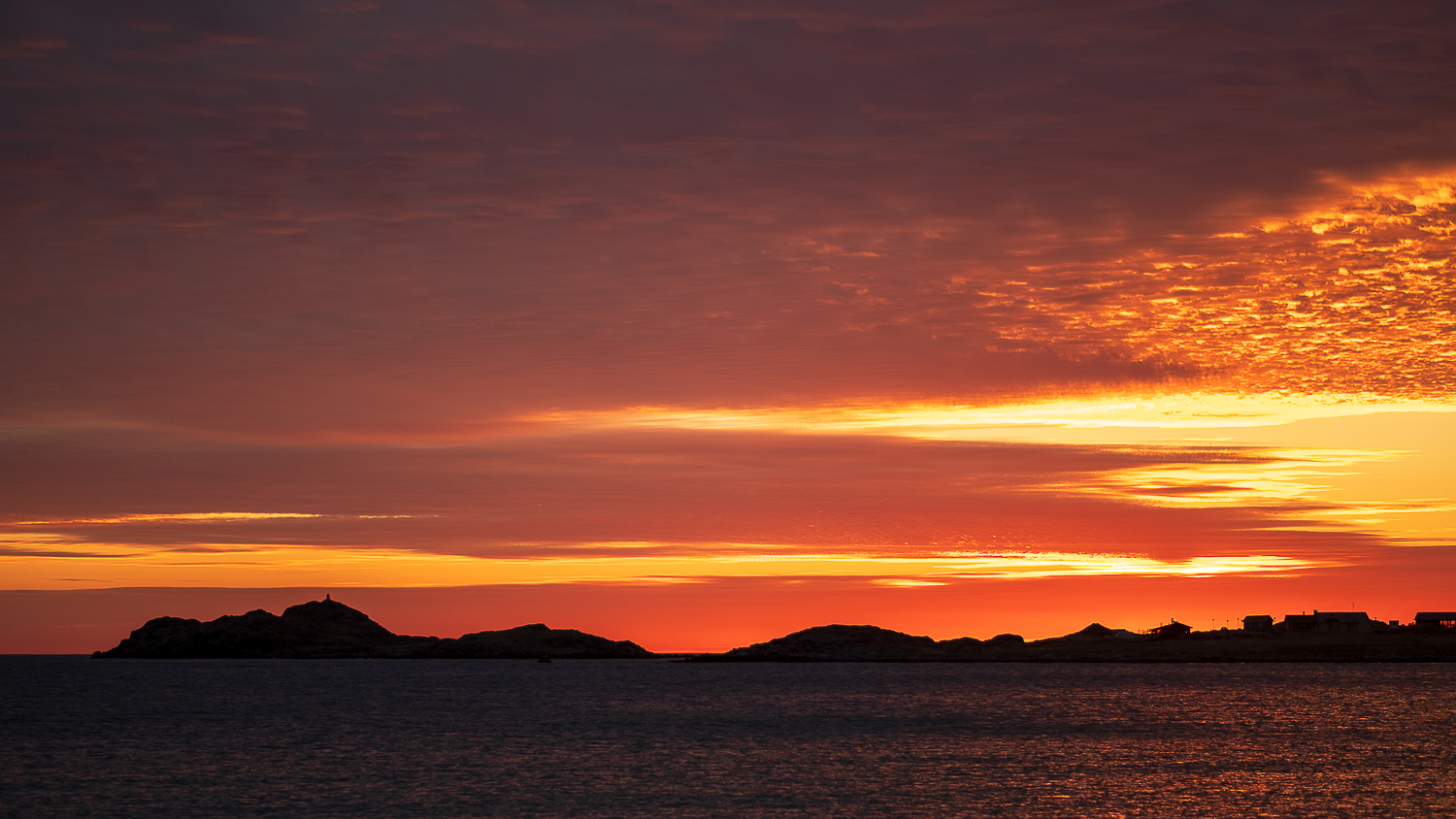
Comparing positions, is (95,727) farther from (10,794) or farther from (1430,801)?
(1430,801)

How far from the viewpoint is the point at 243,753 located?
86125 mm

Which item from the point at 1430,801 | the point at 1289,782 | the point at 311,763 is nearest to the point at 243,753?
the point at 311,763

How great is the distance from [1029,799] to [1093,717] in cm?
6589

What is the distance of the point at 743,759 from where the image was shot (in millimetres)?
82750

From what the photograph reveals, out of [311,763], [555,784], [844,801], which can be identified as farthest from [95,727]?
[844,801]

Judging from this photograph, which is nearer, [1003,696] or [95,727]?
[95,727]

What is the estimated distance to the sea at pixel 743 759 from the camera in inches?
2376

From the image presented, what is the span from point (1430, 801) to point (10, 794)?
238ft

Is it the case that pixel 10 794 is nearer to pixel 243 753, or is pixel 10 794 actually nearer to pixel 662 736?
pixel 243 753

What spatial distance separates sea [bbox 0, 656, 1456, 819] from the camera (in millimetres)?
60344

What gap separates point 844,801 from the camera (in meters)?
61.5

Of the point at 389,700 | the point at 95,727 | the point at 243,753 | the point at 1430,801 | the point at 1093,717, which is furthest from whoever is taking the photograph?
the point at 389,700

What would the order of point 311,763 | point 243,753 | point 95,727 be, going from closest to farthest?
point 311,763
point 243,753
point 95,727

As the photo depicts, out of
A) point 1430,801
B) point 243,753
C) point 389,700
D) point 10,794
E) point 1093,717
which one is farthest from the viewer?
point 389,700
